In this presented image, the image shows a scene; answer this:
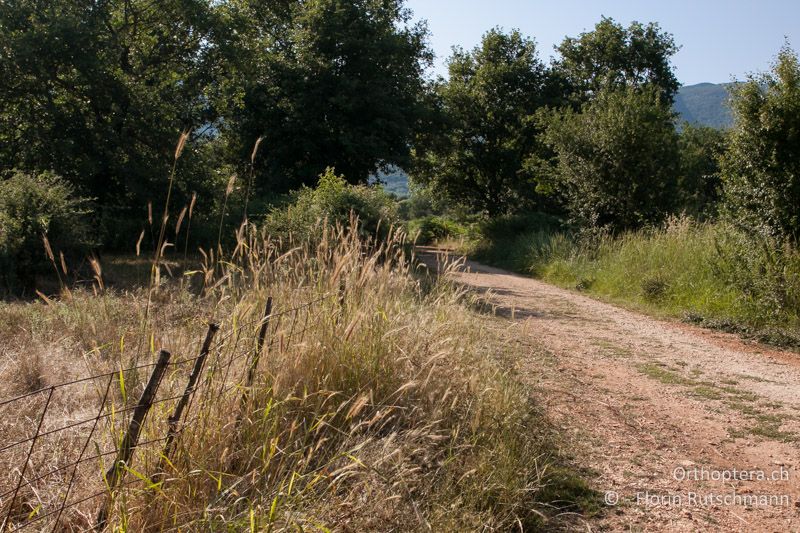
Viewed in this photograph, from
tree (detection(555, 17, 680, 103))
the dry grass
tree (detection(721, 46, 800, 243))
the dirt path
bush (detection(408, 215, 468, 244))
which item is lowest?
bush (detection(408, 215, 468, 244))

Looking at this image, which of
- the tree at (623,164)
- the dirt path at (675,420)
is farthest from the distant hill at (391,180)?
the dirt path at (675,420)

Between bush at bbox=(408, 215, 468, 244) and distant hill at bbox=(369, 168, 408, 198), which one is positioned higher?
distant hill at bbox=(369, 168, 408, 198)

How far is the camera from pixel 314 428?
3.69 meters

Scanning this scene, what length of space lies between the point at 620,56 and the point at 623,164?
2096 cm

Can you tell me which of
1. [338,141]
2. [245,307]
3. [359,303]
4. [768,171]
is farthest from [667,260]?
[338,141]

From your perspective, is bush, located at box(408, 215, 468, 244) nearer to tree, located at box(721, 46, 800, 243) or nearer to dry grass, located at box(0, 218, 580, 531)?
tree, located at box(721, 46, 800, 243)

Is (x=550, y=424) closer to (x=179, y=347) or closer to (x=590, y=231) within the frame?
(x=179, y=347)

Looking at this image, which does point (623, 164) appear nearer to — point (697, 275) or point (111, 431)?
point (697, 275)

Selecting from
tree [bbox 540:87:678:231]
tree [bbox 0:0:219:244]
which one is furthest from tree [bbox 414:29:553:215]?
tree [bbox 0:0:219:244]

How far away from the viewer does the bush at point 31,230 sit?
32.9 feet

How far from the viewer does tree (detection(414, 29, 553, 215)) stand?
3272cm

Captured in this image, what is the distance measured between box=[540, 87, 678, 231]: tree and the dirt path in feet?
28.5

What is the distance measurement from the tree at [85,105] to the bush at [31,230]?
4894 millimetres

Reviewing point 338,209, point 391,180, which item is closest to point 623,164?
point 338,209
